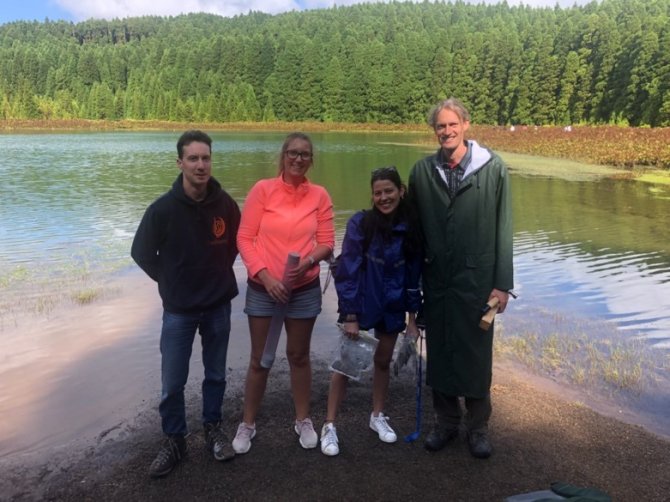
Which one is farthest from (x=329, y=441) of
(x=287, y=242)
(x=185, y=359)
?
(x=287, y=242)

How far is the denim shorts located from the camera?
132 inches

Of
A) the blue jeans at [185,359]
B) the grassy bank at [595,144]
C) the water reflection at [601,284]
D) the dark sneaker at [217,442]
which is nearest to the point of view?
the blue jeans at [185,359]

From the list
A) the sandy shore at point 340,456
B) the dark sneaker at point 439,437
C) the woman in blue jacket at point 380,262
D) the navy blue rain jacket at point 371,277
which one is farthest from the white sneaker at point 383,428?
the navy blue rain jacket at point 371,277

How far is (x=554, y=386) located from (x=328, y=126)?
79.7 m

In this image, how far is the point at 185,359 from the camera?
3342 mm

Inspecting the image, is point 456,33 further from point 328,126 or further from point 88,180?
point 88,180

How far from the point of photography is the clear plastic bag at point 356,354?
11.6 ft

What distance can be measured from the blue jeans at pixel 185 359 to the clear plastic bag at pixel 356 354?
780mm

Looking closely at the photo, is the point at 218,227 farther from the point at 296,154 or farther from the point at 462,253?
the point at 462,253

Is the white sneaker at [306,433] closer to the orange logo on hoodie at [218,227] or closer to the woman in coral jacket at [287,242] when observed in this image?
the woman in coral jacket at [287,242]

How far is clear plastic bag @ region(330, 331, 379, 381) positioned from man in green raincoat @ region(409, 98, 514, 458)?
41 cm

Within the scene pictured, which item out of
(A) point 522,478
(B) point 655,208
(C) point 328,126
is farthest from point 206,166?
(C) point 328,126

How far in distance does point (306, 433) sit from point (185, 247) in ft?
4.96

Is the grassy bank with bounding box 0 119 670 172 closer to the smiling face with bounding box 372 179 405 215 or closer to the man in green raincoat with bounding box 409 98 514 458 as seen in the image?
the man in green raincoat with bounding box 409 98 514 458
